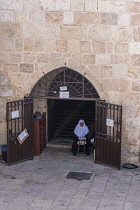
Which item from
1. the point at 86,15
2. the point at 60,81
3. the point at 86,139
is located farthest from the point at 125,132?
the point at 86,15

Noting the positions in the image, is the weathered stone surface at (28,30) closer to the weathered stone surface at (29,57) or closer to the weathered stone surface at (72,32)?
the weathered stone surface at (29,57)

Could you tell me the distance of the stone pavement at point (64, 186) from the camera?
10641 millimetres

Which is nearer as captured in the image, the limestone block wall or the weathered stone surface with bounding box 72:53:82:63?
the limestone block wall

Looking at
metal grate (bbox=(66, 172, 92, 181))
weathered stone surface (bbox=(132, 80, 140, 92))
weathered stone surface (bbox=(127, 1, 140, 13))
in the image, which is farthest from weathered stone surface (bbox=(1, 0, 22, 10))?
metal grate (bbox=(66, 172, 92, 181))

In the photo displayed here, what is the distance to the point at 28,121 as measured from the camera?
43.3ft

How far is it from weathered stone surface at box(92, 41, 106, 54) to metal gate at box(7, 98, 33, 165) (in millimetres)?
2341

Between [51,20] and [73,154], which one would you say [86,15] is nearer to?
[51,20]

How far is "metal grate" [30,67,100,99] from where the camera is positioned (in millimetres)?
13000

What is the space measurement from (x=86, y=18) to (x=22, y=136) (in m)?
3.76

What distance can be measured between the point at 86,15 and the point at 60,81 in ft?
6.73

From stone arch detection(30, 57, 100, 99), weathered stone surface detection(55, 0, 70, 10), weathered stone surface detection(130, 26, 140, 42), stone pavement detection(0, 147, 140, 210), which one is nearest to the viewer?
stone pavement detection(0, 147, 140, 210)

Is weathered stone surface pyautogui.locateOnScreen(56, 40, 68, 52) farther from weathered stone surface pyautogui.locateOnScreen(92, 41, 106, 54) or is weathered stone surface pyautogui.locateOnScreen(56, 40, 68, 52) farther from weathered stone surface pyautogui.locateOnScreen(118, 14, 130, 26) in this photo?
weathered stone surface pyautogui.locateOnScreen(118, 14, 130, 26)

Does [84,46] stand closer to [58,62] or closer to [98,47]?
[98,47]

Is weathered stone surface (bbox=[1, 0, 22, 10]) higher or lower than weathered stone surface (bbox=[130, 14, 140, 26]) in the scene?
higher
